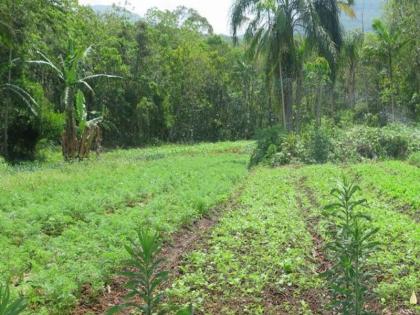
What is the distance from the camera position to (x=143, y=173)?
639 inches

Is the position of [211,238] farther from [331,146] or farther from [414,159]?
[331,146]

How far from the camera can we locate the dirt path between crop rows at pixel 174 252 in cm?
552

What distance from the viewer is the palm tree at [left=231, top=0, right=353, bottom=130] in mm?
24141

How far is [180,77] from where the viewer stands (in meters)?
41.0

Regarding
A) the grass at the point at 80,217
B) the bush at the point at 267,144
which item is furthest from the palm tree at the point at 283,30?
the grass at the point at 80,217

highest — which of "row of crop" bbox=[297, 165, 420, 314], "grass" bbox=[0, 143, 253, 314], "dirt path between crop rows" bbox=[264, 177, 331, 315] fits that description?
"grass" bbox=[0, 143, 253, 314]

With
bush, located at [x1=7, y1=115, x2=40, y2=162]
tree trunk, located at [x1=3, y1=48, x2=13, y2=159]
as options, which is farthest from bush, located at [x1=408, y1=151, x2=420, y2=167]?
tree trunk, located at [x1=3, y1=48, x2=13, y2=159]

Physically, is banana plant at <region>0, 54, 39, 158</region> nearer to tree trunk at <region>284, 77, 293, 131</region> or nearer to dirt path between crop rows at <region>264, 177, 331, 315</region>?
tree trunk at <region>284, 77, 293, 131</region>

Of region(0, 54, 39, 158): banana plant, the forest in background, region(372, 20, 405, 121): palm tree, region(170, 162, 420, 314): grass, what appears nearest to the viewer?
region(170, 162, 420, 314): grass

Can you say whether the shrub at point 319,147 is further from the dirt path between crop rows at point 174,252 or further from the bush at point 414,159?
the dirt path between crop rows at point 174,252

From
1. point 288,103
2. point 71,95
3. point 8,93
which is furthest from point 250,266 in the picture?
point 288,103

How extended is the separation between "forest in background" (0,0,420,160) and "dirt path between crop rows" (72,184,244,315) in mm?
11589

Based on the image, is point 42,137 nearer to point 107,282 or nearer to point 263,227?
point 263,227

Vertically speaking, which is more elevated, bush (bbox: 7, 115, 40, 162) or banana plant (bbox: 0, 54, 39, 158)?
banana plant (bbox: 0, 54, 39, 158)
